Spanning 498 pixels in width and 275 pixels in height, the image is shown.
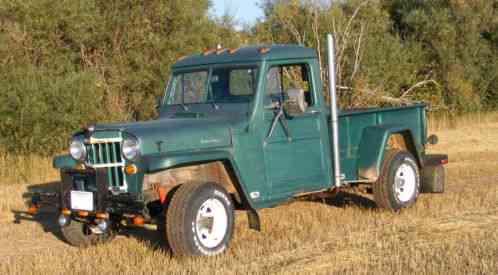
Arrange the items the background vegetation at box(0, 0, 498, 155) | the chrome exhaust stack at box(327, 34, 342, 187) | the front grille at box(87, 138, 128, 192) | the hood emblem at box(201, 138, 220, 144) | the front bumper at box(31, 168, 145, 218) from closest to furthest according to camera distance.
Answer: the front bumper at box(31, 168, 145, 218) → the front grille at box(87, 138, 128, 192) → the hood emblem at box(201, 138, 220, 144) → the chrome exhaust stack at box(327, 34, 342, 187) → the background vegetation at box(0, 0, 498, 155)

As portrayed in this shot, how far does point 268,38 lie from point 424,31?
6432 mm

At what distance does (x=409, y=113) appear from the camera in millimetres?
9875

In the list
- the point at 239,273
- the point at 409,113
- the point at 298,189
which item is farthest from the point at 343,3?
the point at 239,273

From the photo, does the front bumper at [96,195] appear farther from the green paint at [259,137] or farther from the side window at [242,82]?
the side window at [242,82]

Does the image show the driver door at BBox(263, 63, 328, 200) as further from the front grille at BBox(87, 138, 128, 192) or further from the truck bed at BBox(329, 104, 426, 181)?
the front grille at BBox(87, 138, 128, 192)

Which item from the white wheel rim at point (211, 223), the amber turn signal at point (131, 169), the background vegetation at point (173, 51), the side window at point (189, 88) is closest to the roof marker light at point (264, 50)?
the side window at point (189, 88)

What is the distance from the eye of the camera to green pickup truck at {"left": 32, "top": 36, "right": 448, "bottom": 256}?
23.7 feet

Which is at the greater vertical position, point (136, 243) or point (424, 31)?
point (424, 31)

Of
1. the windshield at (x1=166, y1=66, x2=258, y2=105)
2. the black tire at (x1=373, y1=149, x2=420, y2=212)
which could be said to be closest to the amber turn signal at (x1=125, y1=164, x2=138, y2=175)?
the windshield at (x1=166, y1=66, x2=258, y2=105)

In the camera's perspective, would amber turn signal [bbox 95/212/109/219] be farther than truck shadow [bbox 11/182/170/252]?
No

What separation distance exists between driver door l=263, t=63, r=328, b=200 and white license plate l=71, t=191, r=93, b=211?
1788mm

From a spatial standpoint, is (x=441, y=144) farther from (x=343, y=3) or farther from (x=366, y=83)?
(x=343, y=3)

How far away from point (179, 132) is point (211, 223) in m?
0.89

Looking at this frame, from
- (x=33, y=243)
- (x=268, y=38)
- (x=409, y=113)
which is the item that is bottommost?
(x=33, y=243)
